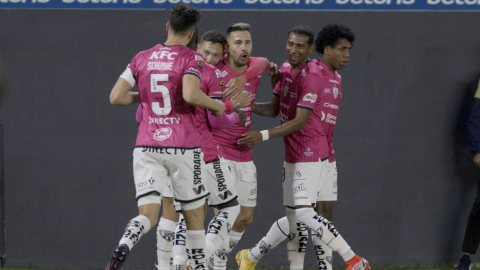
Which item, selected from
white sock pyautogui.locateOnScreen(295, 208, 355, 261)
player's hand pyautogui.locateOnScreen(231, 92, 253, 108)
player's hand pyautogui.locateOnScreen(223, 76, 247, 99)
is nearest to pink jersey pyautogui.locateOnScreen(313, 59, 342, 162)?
white sock pyautogui.locateOnScreen(295, 208, 355, 261)

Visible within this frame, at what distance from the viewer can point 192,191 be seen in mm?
3834

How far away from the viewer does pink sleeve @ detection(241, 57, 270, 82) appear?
4818 mm

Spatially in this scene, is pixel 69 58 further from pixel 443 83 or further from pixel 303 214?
pixel 443 83

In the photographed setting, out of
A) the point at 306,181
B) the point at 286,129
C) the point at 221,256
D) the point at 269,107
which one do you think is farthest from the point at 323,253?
the point at 269,107

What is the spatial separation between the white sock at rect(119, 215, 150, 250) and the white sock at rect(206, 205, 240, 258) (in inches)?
32.6

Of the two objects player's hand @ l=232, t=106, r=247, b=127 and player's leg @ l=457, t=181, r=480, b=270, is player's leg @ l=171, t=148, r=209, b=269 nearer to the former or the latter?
player's hand @ l=232, t=106, r=247, b=127

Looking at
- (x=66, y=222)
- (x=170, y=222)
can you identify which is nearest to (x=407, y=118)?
(x=170, y=222)

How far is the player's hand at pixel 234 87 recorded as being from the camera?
13.9 feet

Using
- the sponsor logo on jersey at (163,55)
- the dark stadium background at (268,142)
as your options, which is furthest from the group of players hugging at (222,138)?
the dark stadium background at (268,142)

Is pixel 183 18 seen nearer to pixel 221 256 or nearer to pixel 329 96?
pixel 329 96

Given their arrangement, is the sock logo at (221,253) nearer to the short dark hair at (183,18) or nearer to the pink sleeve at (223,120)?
the pink sleeve at (223,120)

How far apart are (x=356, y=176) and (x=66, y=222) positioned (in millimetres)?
3126

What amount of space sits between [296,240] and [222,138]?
3.82 feet

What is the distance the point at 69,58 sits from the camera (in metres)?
5.82
